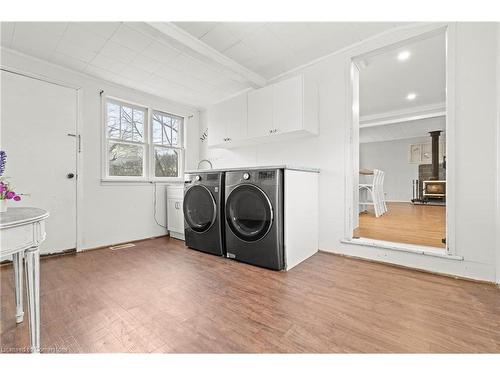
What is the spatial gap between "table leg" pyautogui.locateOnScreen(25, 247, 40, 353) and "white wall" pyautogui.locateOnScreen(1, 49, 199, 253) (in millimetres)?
2018

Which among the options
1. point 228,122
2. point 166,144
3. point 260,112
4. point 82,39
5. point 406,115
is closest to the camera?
point 82,39

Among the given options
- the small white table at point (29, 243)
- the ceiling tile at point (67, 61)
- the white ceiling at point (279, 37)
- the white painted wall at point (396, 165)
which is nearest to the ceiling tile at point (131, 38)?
the white ceiling at point (279, 37)

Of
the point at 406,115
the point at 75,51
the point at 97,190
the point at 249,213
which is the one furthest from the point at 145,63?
the point at 406,115

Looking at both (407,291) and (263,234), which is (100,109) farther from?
(407,291)

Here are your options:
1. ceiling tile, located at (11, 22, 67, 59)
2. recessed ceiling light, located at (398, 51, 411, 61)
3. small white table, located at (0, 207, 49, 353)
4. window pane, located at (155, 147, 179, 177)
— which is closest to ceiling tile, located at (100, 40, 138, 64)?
ceiling tile, located at (11, 22, 67, 59)

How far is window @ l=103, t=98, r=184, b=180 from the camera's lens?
10.2 feet

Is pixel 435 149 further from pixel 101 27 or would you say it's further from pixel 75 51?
pixel 75 51

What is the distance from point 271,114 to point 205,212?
4.38 feet

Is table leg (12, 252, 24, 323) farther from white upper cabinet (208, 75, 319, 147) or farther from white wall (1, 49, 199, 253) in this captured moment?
white upper cabinet (208, 75, 319, 147)

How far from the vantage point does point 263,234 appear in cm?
204

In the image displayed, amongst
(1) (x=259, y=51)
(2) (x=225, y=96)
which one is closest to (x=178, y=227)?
(2) (x=225, y=96)

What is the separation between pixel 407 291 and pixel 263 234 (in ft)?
3.71

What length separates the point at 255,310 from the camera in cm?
137
